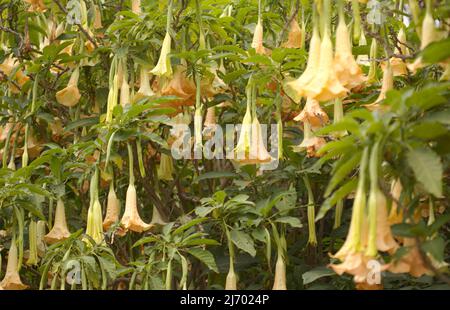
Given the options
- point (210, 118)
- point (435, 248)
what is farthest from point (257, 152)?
point (435, 248)

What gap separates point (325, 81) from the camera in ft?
5.05

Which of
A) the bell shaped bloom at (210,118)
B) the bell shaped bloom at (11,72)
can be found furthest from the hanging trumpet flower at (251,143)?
the bell shaped bloom at (11,72)

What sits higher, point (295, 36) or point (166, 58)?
point (295, 36)

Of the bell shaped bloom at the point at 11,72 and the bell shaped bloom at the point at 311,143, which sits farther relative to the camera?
the bell shaped bloom at the point at 11,72

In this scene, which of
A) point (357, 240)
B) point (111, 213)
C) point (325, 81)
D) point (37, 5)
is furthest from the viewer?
point (37, 5)

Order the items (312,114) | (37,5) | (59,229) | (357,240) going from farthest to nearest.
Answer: (37,5)
(59,229)
(312,114)
(357,240)

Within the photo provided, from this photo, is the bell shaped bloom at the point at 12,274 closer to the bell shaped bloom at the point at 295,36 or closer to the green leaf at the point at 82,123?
the green leaf at the point at 82,123

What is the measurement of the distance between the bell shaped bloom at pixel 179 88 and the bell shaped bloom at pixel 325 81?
0.73 meters

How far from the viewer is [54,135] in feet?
9.02

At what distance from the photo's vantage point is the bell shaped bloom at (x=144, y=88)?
7.62ft

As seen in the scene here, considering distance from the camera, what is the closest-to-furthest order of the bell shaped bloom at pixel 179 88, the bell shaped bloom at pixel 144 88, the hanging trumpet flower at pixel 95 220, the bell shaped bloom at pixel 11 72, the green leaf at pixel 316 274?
the green leaf at pixel 316 274 < the hanging trumpet flower at pixel 95 220 < the bell shaped bloom at pixel 179 88 < the bell shaped bloom at pixel 144 88 < the bell shaped bloom at pixel 11 72

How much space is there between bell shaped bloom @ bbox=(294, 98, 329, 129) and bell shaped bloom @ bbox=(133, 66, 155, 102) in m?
0.51

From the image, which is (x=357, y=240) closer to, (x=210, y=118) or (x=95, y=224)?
(x=95, y=224)

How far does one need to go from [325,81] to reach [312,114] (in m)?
0.55
